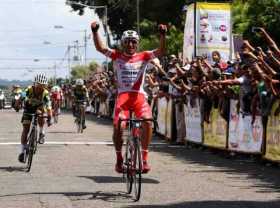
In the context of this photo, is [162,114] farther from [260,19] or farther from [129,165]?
[129,165]

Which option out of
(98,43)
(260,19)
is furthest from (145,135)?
(260,19)

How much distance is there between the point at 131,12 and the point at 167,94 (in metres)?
38.5

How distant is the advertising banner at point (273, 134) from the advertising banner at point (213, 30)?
30.0 feet

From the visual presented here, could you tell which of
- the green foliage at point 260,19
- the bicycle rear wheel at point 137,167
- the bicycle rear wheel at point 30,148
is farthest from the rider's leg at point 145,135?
the green foliage at point 260,19

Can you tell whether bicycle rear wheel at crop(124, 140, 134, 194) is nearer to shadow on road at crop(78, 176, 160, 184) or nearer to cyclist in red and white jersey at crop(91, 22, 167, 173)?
cyclist in red and white jersey at crop(91, 22, 167, 173)

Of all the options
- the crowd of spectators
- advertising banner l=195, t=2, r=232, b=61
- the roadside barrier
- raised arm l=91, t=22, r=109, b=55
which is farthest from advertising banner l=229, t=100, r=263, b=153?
advertising banner l=195, t=2, r=232, b=61

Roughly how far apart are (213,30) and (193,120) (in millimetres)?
5053

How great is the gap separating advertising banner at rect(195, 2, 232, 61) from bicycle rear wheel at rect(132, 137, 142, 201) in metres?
13.5

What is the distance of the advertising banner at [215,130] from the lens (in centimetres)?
1808

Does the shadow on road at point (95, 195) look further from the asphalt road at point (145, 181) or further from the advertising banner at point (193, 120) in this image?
the advertising banner at point (193, 120)

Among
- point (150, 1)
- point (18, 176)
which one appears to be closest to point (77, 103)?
point (18, 176)

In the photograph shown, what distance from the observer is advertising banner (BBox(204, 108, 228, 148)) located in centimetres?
1808

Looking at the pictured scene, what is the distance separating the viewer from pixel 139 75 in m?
11.6

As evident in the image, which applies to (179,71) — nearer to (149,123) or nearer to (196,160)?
→ (196,160)
